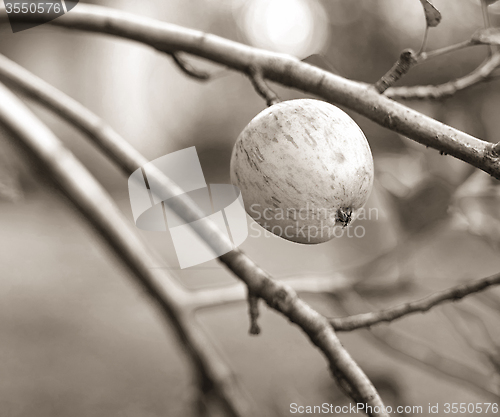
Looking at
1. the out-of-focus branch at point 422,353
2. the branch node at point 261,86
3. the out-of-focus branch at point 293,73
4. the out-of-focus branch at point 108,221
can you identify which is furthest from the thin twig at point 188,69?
the out-of-focus branch at point 422,353

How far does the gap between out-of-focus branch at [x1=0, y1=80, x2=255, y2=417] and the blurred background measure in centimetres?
8

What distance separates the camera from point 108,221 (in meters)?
0.97

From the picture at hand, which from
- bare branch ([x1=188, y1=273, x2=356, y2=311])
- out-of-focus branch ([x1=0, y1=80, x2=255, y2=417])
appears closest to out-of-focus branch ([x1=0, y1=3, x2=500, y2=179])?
out-of-focus branch ([x1=0, y1=80, x2=255, y2=417])

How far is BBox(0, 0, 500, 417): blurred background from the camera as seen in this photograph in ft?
4.09

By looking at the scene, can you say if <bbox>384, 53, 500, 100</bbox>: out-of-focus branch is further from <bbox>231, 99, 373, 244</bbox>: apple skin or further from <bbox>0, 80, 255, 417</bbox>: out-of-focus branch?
<bbox>0, 80, 255, 417</bbox>: out-of-focus branch

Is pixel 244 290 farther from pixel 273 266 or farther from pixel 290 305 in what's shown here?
pixel 273 266

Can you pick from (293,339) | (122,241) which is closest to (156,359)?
(293,339)

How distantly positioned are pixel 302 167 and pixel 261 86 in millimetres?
179

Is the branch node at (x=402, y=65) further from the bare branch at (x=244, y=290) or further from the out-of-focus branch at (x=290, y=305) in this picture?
the bare branch at (x=244, y=290)

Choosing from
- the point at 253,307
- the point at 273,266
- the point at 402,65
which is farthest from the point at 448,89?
the point at 273,266

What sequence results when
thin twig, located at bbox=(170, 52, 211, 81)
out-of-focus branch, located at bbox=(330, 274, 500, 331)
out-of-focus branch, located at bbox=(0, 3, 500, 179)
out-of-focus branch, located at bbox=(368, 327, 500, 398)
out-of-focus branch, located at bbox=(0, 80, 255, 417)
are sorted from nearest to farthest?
out-of-focus branch, located at bbox=(0, 3, 500, 179) → out-of-focus branch, located at bbox=(330, 274, 500, 331) → thin twig, located at bbox=(170, 52, 211, 81) → out-of-focus branch, located at bbox=(0, 80, 255, 417) → out-of-focus branch, located at bbox=(368, 327, 500, 398)

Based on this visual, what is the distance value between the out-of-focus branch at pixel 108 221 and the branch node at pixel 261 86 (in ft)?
1.60

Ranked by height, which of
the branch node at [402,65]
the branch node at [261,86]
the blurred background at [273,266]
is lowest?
the blurred background at [273,266]

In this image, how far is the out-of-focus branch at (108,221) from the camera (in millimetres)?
954
